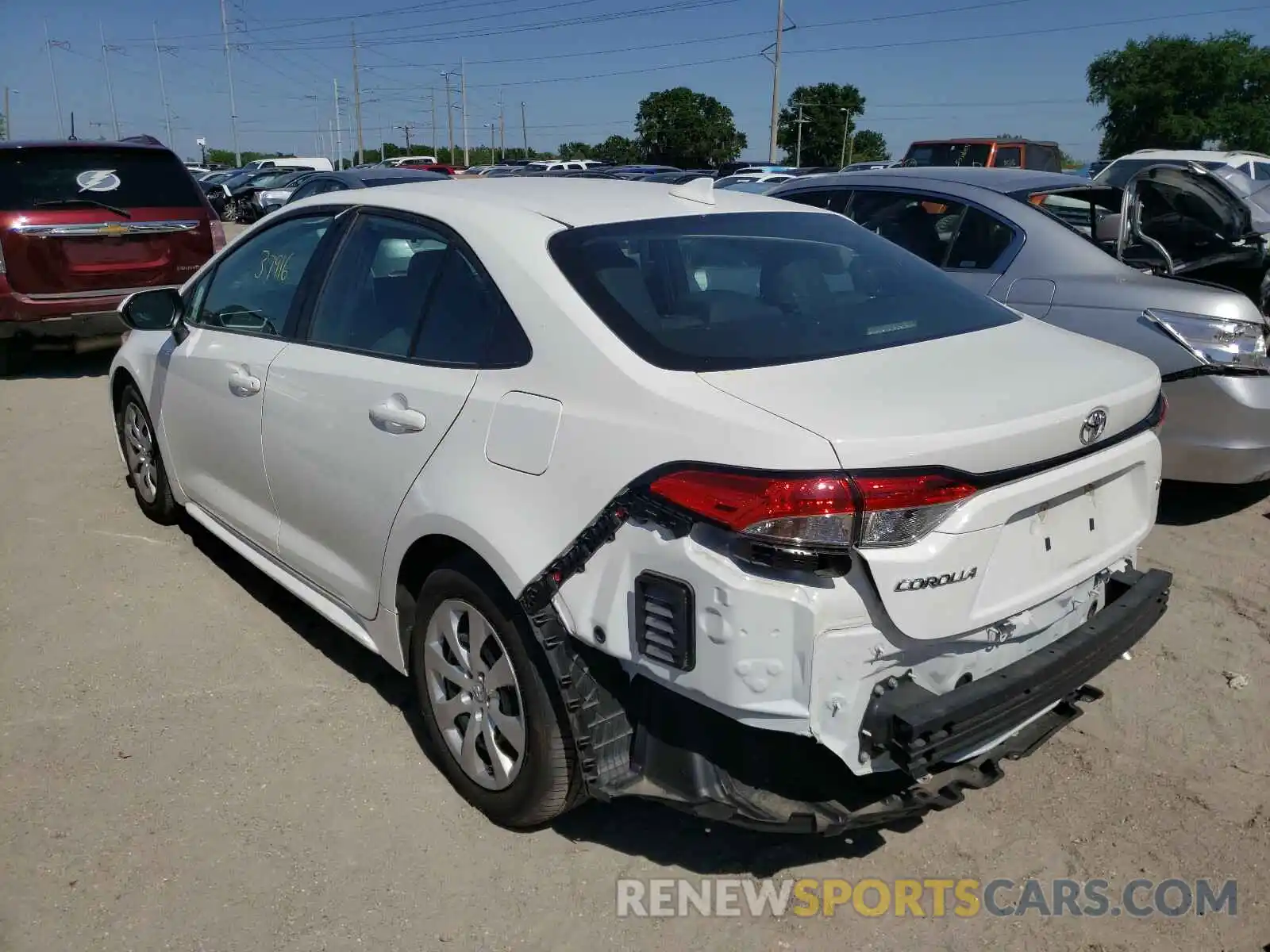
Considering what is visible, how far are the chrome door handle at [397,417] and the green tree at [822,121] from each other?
281ft

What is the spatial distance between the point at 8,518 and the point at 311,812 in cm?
330

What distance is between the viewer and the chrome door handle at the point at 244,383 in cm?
356

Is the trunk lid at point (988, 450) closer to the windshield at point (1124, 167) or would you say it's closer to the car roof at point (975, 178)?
the car roof at point (975, 178)

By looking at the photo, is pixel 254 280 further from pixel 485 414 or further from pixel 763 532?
pixel 763 532

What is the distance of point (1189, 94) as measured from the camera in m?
49.8

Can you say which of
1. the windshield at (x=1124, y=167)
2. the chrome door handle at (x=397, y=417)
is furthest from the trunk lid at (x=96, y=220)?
the windshield at (x=1124, y=167)

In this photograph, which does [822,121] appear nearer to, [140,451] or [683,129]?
[683,129]

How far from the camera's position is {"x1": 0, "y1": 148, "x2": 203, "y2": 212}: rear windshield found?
7.68 metres

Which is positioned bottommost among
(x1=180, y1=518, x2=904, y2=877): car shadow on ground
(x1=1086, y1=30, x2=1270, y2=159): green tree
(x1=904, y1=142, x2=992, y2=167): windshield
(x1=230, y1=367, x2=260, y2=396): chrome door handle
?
(x1=180, y1=518, x2=904, y2=877): car shadow on ground

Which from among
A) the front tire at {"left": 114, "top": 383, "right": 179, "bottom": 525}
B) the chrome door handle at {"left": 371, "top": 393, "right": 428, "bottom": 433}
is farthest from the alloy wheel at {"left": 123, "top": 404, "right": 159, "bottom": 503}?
the chrome door handle at {"left": 371, "top": 393, "right": 428, "bottom": 433}

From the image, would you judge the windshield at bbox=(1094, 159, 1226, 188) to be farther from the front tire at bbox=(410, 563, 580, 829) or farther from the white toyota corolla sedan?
the front tire at bbox=(410, 563, 580, 829)

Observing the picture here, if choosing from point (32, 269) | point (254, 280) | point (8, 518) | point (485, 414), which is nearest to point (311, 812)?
point (485, 414)

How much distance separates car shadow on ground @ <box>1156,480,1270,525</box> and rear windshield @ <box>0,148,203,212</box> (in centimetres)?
757

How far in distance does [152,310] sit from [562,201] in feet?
6.91
